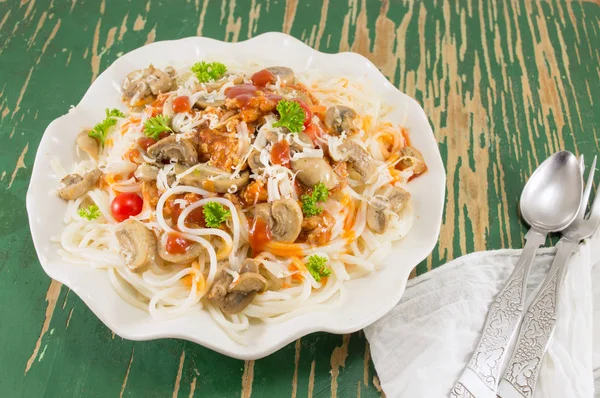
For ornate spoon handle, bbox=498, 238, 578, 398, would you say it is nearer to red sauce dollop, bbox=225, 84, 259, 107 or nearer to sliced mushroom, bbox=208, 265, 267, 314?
sliced mushroom, bbox=208, 265, 267, 314

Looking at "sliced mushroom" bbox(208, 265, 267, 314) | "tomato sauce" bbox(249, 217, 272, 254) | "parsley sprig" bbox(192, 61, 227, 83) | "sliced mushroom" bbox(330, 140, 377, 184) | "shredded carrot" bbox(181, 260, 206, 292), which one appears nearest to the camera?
"sliced mushroom" bbox(208, 265, 267, 314)

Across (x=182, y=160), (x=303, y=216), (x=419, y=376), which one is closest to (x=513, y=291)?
(x=419, y=376)

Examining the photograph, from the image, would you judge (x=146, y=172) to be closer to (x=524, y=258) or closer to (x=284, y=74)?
(x=284, y=74)

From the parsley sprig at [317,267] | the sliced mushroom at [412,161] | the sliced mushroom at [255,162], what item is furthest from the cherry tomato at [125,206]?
the sliced mushroom at [412,161]

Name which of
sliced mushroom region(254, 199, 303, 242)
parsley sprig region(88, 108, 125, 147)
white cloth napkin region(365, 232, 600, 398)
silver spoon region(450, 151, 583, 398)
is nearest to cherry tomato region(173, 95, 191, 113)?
parsley sprig region(88, 108, 125, 147)

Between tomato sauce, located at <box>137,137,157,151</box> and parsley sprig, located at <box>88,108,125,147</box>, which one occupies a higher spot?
tomato sauce, located at <box>137,137,157,151</box>

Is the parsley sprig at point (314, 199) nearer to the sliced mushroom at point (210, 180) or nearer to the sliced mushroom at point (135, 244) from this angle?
the sliced mushroom at point (210, 180)

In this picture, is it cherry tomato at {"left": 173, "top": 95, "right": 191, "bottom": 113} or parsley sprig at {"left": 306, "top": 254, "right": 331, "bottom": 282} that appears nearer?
parsley sprig at {"left": 306, "top": 254, "right": 331, "bottom": 282}
